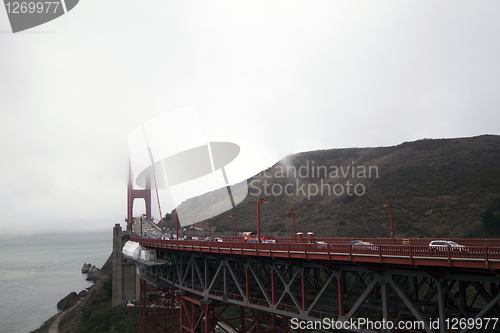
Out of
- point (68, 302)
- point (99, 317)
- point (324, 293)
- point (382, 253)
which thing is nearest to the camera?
point (382, 253)

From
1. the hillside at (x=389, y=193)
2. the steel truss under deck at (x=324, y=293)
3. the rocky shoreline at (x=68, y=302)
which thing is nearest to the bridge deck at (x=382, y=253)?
the steel truss under deck at (x=324, y=293)

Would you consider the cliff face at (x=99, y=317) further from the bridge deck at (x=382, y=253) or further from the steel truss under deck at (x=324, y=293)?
the bridge deck at (x=382, y=253)

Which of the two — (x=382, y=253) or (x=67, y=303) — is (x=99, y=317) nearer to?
(x=67, y=303)

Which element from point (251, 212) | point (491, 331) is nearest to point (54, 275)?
point (251, 212)

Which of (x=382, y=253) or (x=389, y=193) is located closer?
(x=382, y=253)

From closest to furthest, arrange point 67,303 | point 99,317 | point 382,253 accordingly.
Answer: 1. point 382,253
2. point 99,317
3. point 67,303

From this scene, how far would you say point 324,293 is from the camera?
65.5ft

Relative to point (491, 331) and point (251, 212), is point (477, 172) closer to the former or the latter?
point (251, 212)

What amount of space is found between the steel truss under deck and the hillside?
78.0 ft

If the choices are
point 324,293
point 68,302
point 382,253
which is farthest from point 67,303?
point 382,253

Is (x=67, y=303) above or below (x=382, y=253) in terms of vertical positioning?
below

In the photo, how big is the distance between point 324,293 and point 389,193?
5972 cm

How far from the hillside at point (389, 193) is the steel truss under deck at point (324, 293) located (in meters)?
23.8

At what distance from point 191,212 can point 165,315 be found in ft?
241
